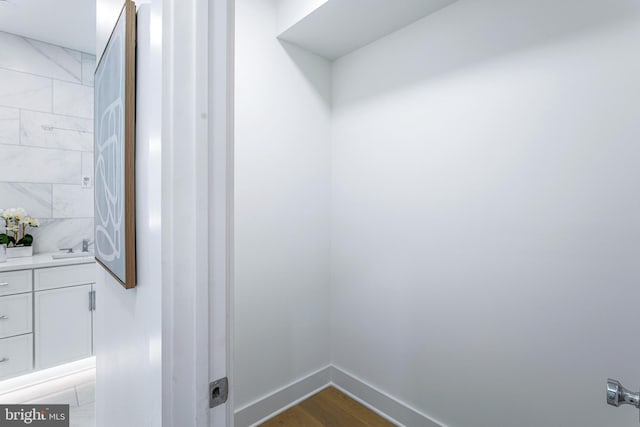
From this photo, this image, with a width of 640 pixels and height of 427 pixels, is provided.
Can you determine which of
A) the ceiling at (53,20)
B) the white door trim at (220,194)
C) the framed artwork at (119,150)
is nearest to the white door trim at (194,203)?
the white door trim at (220,194)

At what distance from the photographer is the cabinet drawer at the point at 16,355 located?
218cm

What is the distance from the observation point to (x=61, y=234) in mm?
2721

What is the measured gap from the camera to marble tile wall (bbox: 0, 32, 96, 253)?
2.47 metres

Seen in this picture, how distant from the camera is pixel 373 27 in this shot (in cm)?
185

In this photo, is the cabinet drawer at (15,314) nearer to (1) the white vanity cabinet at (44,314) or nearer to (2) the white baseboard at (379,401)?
(1) the white vanity cabinet at (44,314)

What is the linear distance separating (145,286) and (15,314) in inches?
89.5

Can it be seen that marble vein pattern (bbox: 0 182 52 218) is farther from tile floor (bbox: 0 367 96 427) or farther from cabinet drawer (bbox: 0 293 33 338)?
tile floor (bbox: 0 367 96 427)

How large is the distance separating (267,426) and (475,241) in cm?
161

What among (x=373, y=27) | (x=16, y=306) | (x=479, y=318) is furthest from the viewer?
(x=16, y=306)

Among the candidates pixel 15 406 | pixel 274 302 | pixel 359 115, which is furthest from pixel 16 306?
pixel 359 115

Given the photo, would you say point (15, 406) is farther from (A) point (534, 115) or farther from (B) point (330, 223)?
(A) point (534, 115)

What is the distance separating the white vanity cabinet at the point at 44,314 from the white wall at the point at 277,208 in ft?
5.07

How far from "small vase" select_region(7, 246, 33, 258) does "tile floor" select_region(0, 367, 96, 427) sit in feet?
3.18

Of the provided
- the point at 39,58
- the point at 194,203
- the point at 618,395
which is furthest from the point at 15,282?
the point at 618,395
